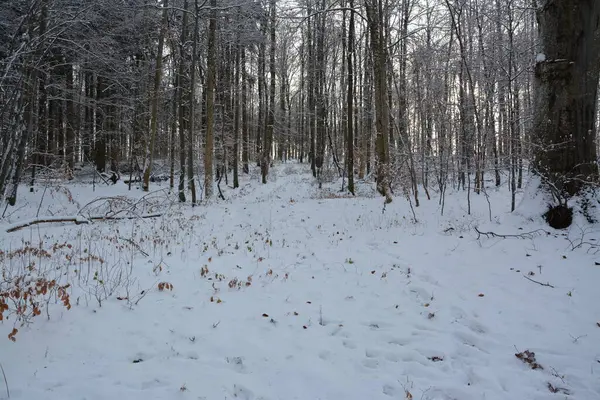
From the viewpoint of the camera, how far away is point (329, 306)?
13.3 ft

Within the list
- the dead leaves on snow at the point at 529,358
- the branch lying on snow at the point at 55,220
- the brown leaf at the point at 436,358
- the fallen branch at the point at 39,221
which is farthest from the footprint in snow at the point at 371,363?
the fallen branch at the point at 39,221

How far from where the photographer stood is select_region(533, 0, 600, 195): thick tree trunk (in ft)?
18.8

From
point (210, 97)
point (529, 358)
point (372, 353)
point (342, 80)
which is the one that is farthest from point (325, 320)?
point (342, 80)

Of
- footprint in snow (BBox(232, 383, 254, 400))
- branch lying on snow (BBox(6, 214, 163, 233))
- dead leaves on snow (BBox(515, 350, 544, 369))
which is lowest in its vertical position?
footprint in snow (BBox(232, 383, 254, 400))

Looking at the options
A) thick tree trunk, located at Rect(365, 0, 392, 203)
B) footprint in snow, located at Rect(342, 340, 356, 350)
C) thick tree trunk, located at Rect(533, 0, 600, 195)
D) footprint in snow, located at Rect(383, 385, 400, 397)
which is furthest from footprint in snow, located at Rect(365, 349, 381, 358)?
thick tree trunk, located at Rect(365, 0, 392, 203)

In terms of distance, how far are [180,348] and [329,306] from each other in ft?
5.85

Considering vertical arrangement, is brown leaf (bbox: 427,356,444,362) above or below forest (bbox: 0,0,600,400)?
below

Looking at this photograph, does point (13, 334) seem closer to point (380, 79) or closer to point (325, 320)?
point (325, 320)

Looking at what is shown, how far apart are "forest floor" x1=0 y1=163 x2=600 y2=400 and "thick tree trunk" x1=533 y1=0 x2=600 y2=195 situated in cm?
87

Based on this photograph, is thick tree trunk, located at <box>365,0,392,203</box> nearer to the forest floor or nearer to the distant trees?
the distant trees

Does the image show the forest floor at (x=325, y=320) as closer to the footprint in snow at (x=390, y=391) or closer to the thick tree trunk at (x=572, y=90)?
the footprint in snow at (x=390, y=391)

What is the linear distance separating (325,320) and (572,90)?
19.5ft

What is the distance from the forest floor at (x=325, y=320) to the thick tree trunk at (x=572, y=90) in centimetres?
87

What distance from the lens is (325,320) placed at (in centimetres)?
369
